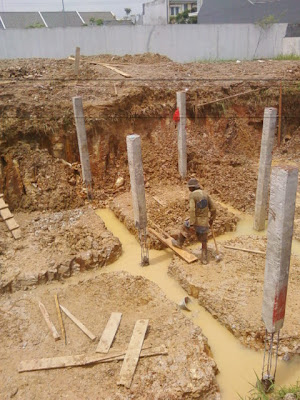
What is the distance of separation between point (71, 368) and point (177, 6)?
137ft

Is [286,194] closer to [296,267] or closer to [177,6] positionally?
[296,267]

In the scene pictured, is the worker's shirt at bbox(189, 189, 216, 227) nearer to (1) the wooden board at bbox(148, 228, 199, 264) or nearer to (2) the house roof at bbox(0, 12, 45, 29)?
(1) the wooden board at bbox(148, 228, 199, 264)

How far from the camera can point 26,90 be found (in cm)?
1108

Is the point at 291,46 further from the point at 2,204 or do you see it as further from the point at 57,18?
the point at 57,18

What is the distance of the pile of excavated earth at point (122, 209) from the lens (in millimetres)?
4738

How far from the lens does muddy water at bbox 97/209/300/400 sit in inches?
187

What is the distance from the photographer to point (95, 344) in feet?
16.5

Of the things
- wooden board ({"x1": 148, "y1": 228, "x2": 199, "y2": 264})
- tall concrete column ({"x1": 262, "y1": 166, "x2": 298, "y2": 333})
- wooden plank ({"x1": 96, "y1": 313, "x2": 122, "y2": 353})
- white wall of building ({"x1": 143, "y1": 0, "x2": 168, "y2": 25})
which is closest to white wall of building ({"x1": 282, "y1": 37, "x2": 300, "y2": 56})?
white wall of building ({"x1": 143, "y1": 0, "x2": 168, "y2": 25})

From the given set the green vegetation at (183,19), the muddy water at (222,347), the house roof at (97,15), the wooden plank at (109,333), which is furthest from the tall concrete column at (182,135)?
the house roof at (97,15)

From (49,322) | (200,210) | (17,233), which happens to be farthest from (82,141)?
(49,322)

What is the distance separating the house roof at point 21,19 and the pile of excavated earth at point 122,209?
16308 mm

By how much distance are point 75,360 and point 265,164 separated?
17.6 ft

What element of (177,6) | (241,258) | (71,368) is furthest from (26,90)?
(177,6)

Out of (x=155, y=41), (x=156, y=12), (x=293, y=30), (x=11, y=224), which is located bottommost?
(x=11, y=224)
